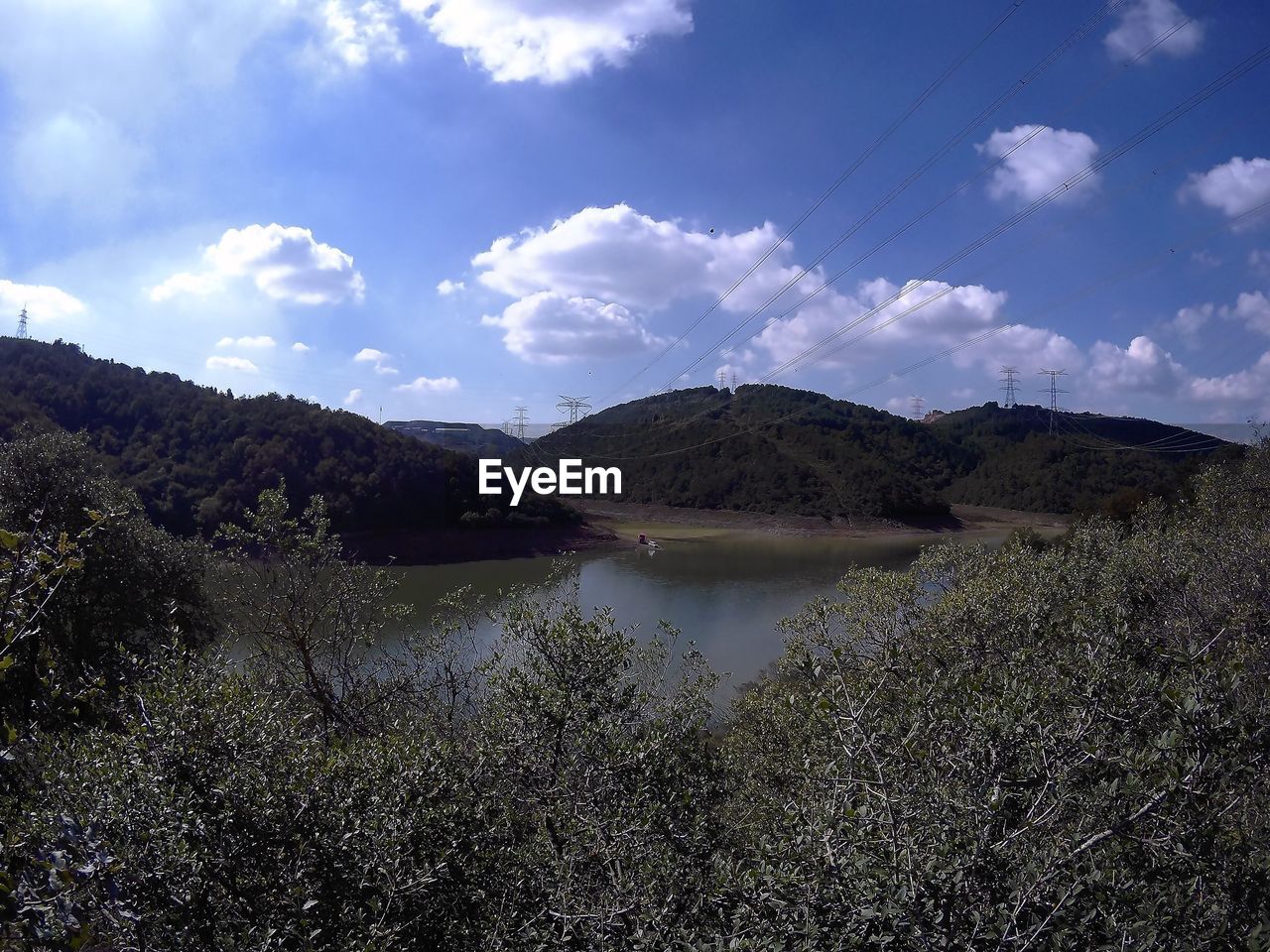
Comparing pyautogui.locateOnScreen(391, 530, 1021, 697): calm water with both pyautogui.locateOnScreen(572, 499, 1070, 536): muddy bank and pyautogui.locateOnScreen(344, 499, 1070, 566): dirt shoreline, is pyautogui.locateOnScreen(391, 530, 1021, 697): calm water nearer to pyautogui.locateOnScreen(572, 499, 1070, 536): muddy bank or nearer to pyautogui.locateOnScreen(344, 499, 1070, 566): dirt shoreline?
pyautogui.locateOnScreen(344, 499, 1070, 566): dirt shoreline

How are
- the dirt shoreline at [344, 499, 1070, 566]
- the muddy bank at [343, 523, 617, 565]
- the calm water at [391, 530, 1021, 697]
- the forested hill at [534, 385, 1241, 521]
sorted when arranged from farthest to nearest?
the forested hill at [534, 385, 1241, 521]
the dirt shoreline at [344, 499, 1070, 566]
the muddy bank at [343, 523, 617, 565]
the calm water at [391, 530, 1021, 697]

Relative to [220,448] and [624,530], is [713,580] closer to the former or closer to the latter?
[624,530]

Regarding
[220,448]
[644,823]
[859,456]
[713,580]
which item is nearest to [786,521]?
[859,456]

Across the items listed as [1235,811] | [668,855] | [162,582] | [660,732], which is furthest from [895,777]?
[162,582]

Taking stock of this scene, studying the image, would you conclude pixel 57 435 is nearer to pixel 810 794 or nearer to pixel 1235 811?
pixel 810 794

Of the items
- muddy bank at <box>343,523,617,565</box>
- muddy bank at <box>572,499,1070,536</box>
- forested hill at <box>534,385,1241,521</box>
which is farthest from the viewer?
forested hill at <box>534,385,1241,521</box>

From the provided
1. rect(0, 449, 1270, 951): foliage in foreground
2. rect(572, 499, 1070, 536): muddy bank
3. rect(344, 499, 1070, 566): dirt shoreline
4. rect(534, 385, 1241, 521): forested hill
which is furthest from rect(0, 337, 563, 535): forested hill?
rect(0, 449, 1270, 951): foliage in foreground
